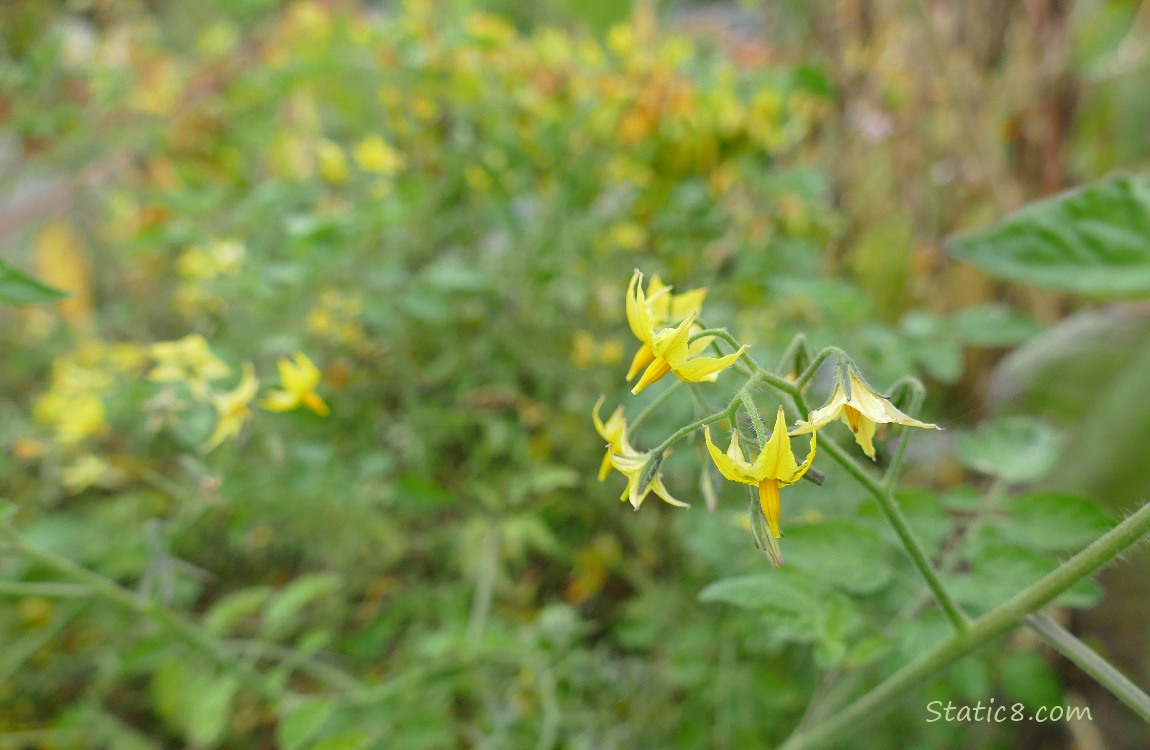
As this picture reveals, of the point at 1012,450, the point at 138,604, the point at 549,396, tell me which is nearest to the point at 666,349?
the point at 1012,450

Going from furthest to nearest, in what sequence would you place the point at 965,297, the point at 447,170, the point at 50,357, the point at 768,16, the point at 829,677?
the point at 768,16
the point at 50,357
the point at 965,297
the point at 447,170
the point at 829,677

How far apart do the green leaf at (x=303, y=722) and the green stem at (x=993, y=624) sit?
37cm

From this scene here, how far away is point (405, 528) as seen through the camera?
1046mm

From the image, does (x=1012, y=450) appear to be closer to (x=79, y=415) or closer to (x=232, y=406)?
(x=232, y=406)

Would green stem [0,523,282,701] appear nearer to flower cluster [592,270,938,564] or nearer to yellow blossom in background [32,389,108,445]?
yellow blossom in background [32,389,108,445]

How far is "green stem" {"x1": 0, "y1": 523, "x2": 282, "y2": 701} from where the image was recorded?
0.54m

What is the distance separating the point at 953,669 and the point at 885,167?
1.05 m

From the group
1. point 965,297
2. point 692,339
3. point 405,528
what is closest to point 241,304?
point 405,528

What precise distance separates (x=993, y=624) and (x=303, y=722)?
1.67 ft

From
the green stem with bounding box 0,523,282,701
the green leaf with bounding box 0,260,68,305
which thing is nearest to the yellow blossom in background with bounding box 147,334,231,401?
the green stem with bounding box 0,523,282,701

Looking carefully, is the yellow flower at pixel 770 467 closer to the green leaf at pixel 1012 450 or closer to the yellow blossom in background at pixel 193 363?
the green leaf at pixel 1012 450

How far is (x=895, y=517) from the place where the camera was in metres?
0.37

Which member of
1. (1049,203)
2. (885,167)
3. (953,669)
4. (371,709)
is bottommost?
(371,709)

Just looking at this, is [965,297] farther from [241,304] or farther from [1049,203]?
[241,304]
